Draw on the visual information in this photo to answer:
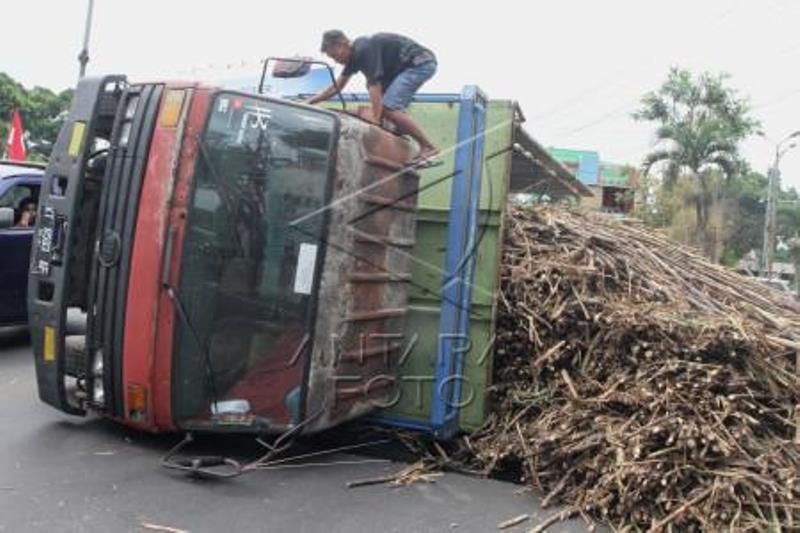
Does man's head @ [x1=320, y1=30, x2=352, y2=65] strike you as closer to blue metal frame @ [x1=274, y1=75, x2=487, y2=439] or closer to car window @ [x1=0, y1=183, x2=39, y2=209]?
blue metal frame @ [x1=274, y1=75, x2=487, y2=439]

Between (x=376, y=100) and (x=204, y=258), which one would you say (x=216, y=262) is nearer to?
(x=204, y=258)

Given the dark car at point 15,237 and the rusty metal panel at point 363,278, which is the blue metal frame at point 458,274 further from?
the dark car at point 15,237

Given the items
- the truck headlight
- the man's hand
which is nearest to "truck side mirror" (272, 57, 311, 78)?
the man's hand

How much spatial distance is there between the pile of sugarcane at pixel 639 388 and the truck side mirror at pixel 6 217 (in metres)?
4.76

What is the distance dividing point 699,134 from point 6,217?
92.6ft

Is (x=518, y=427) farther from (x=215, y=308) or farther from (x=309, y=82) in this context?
(x=309, y=82)

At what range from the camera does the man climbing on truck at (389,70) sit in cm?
531

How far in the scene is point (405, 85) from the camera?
5.38 metres

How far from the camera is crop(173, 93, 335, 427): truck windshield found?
171 inches

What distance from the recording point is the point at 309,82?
627cm

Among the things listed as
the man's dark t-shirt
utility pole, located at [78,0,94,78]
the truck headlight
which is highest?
utility pole, located at [78,0,94,78]

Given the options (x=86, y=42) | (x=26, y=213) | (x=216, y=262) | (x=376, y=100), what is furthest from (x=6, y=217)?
(x=86, y=42)

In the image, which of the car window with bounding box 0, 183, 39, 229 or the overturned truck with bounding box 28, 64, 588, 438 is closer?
the overturned truck with bounding box 28, 64, 588, 438

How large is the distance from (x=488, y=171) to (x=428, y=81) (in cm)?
70
